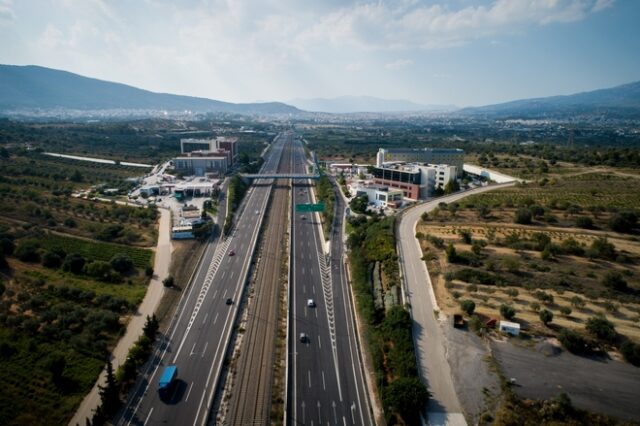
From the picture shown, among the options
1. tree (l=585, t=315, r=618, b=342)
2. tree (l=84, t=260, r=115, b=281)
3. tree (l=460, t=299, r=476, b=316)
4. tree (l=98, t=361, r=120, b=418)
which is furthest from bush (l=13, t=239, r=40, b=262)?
tree (l=585, t=315, r=618, b=342)

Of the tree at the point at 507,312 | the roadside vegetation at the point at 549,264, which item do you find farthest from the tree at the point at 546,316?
the tree at the point at 507,312

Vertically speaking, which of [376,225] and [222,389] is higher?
[376,225]

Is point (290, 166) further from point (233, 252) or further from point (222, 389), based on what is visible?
point (222, 389)

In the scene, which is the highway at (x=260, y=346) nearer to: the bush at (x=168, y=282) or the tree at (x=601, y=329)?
the bush at (x=168, y=282)

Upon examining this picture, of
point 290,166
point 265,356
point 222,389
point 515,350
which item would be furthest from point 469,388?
point 290,166

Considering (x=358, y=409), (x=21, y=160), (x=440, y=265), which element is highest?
(x=21, y=160)

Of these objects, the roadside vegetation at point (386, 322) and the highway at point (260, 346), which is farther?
the highway at point (260, 346)

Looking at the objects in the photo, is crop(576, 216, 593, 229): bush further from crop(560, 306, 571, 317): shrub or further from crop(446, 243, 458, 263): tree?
crop(560, 306, 571, 317): shrub
